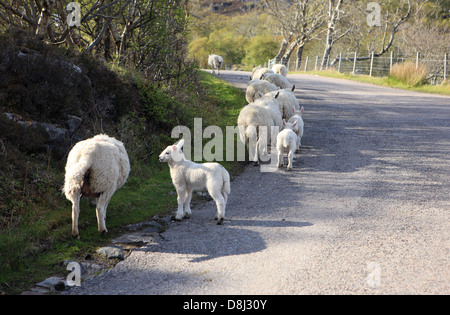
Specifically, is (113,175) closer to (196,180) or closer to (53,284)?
(196,180)

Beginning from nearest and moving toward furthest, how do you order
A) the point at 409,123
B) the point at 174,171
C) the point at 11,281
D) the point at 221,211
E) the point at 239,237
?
the point at 11,281
the point at 239,237
the point at 221,211
the point at 174,171
the point at 409,123

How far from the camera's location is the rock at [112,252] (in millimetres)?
5555

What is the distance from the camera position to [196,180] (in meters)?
6.88

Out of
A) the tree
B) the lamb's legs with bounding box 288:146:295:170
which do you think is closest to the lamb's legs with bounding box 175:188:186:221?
the lamb's legs with bounding box 288:146:295:170

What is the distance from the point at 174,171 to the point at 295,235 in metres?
2.23

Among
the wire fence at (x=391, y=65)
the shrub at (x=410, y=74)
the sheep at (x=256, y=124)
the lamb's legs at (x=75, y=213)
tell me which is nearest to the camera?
the lamb's legs at (x=75, y=213)

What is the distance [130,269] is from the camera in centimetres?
523

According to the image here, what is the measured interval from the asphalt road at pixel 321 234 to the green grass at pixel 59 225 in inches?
26.8

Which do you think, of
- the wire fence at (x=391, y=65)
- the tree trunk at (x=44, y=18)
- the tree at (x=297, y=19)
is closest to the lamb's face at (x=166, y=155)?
the tree trunk at (x=44, y=18)

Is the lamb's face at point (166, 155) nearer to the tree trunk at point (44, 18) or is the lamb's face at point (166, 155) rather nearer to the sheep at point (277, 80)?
the tree trunk at point (44, 18)

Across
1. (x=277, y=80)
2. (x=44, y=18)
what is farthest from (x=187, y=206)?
(x=277, y=80)

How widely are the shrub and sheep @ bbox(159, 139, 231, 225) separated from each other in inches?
819

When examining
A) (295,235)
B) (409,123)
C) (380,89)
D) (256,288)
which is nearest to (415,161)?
(409,123)
